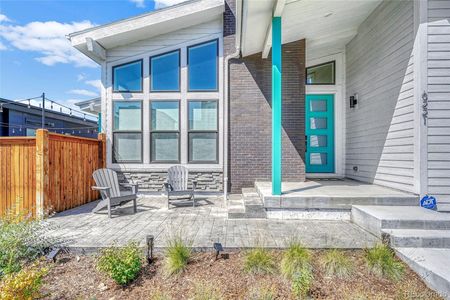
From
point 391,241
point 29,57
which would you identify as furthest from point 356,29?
point 29,57

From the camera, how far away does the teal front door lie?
713 cm

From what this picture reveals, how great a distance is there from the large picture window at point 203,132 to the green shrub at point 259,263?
13.4 ft

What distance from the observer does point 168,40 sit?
22.5 feet

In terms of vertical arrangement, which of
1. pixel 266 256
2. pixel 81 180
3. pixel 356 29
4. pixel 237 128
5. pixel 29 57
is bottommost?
pixel 266 256

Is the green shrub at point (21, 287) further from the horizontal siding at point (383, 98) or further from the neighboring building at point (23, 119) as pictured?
the neighboring building at point (23, 119)

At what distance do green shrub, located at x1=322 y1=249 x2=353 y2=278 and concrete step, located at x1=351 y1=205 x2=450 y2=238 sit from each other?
38.4 inches

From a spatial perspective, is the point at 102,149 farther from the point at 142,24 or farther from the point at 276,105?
the point at 276,105

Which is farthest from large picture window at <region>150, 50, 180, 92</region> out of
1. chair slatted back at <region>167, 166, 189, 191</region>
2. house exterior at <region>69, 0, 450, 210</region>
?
chair slatted back at <region>167, 166, 189, 191</region>

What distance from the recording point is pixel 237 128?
21.5 ft

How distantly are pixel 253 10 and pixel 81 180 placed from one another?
5.18 m

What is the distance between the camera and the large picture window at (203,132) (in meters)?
6.83

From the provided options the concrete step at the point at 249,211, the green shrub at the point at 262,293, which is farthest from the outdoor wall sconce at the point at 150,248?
the concrete step at the point at 249,211

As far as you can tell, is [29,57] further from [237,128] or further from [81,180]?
[237,128]

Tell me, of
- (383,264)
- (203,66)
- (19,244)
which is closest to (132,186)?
(19,244)
